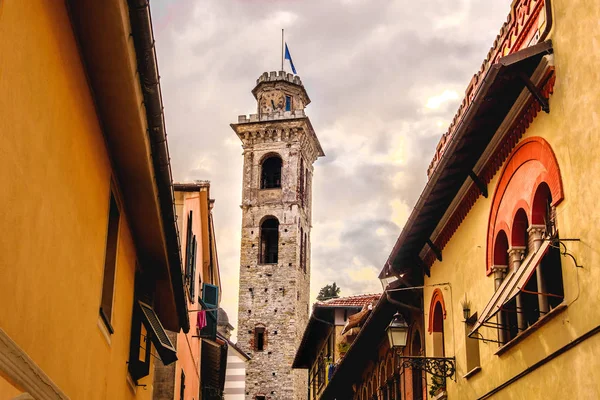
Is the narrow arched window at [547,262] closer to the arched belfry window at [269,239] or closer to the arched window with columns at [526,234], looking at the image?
the arched window with columns at [526,234]

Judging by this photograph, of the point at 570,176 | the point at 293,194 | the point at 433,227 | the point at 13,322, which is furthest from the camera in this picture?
the point at 293,194

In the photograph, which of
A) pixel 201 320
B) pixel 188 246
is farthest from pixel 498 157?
pixel 201 320

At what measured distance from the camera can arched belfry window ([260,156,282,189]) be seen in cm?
5916

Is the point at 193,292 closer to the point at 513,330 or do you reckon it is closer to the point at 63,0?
the point at 513,330

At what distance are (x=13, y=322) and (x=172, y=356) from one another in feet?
21.3

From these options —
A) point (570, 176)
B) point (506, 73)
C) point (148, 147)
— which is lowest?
point (570, 176)

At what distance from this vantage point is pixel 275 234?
192 feet

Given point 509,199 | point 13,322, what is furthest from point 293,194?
point 13,322

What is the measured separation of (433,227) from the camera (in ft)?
41.5

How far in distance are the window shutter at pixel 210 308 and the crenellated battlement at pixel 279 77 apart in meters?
38.9

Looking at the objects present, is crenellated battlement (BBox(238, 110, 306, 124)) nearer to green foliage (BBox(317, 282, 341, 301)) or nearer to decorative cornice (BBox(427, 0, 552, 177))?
green foliage (BBox(317, 282, 341, 301))

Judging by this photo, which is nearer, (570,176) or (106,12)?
(106,12)

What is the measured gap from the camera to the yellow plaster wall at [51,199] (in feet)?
15.0

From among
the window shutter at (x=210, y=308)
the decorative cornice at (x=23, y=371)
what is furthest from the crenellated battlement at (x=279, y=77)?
the decorative cornice at (x=23, y=371)
